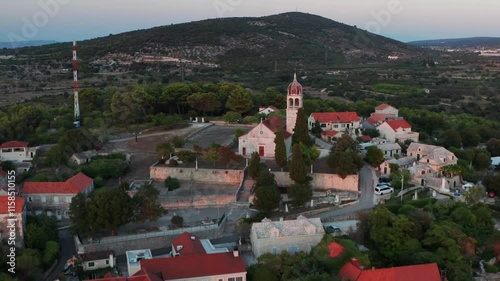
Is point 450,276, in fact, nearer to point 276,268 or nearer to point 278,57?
point 276,268

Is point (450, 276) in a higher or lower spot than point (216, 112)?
lower

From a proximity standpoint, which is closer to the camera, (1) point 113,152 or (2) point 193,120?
(1) point 113,152

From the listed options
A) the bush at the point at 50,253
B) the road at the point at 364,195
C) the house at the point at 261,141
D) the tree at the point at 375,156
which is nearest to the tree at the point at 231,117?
the house at the point at 261,141

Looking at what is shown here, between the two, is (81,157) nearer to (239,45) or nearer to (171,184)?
(171,184)

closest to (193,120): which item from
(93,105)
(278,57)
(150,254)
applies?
(93,105)

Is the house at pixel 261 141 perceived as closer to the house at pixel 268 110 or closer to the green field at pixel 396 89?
Result: the house at pixel 268 110
